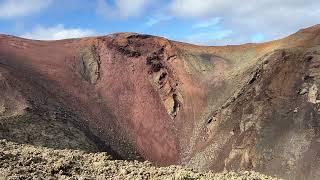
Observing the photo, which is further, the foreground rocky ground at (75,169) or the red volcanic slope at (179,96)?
the red volcanic slope at (179,96)

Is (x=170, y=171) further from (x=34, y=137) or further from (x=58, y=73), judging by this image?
(x=58, y=73)

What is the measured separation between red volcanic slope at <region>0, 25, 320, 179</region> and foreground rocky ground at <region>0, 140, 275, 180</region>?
14151mm

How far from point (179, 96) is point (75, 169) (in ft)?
86.3

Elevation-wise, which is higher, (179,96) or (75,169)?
(75,169)

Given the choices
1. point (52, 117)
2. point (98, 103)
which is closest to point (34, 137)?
point (52, 117)

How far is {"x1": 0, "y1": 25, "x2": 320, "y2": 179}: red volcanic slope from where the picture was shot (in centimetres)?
2966

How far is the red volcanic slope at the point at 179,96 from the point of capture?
97.3 feet

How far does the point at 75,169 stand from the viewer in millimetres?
13453

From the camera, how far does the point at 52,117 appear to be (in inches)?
1158

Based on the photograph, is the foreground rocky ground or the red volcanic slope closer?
the foreground rocky ground

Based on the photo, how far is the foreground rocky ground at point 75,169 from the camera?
1241cm

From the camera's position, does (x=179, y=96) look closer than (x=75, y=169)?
No

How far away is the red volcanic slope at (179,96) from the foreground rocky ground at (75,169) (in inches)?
557

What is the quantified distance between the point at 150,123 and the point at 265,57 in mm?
9422
